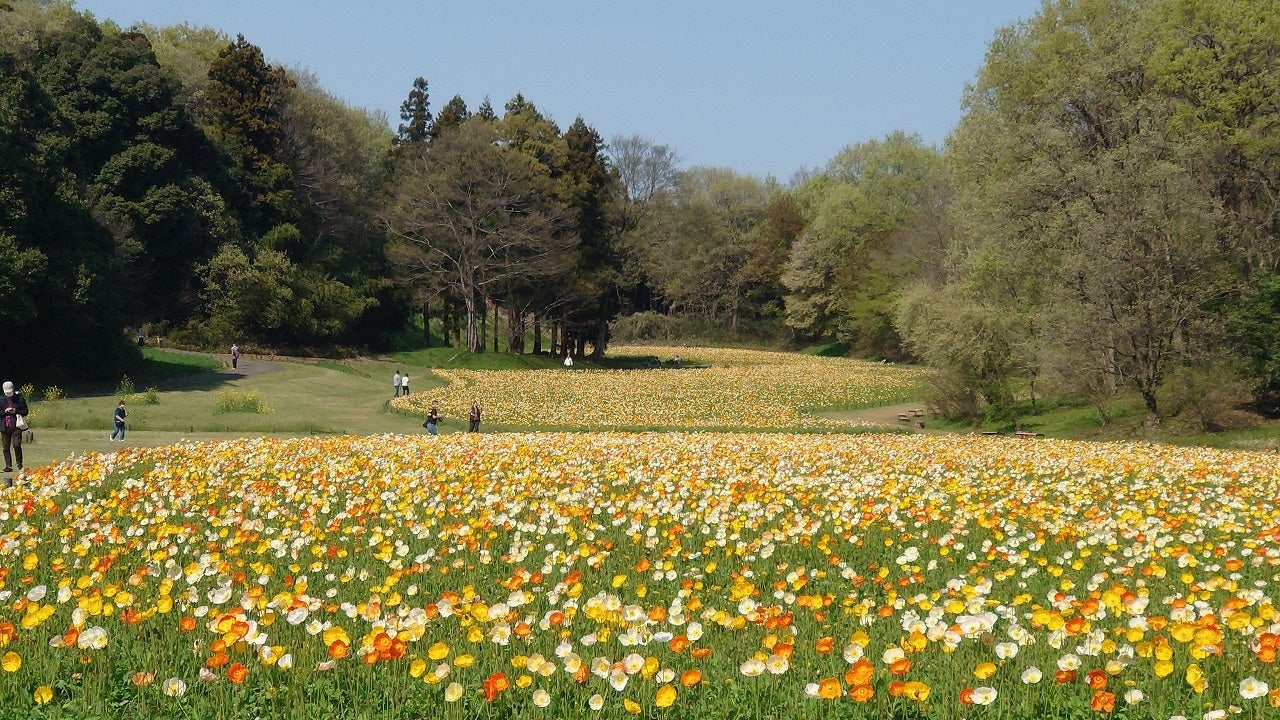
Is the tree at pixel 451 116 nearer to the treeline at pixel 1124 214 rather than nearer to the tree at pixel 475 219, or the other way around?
the tree at pixel 475 219

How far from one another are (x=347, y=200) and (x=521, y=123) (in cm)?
1428

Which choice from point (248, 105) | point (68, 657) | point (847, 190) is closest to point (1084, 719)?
point (68, 657)

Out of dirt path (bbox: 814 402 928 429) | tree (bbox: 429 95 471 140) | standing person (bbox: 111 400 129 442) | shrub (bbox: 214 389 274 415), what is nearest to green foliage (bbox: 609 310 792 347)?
tree (bbox: 429 95 471 140)

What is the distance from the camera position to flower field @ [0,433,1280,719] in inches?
210

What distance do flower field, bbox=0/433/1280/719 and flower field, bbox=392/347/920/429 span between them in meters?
21.9

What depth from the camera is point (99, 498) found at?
39.8ft

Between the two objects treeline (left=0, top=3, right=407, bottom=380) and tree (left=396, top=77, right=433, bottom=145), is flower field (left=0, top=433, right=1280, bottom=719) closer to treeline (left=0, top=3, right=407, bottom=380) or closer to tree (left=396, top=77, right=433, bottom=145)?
treeline (left=0, top=3, right=407, bottom=380)

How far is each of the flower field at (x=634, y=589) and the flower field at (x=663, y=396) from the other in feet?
71.9

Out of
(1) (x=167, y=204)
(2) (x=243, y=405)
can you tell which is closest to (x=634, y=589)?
(2) (x=243, y=405)

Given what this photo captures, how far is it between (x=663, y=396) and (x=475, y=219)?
29501 mm

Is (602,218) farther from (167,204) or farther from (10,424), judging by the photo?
(10,424)

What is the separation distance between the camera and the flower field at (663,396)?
3797 centimetres

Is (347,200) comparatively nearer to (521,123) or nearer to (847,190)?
(521,123)

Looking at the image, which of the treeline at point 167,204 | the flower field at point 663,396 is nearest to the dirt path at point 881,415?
the flower field at point 663,396
